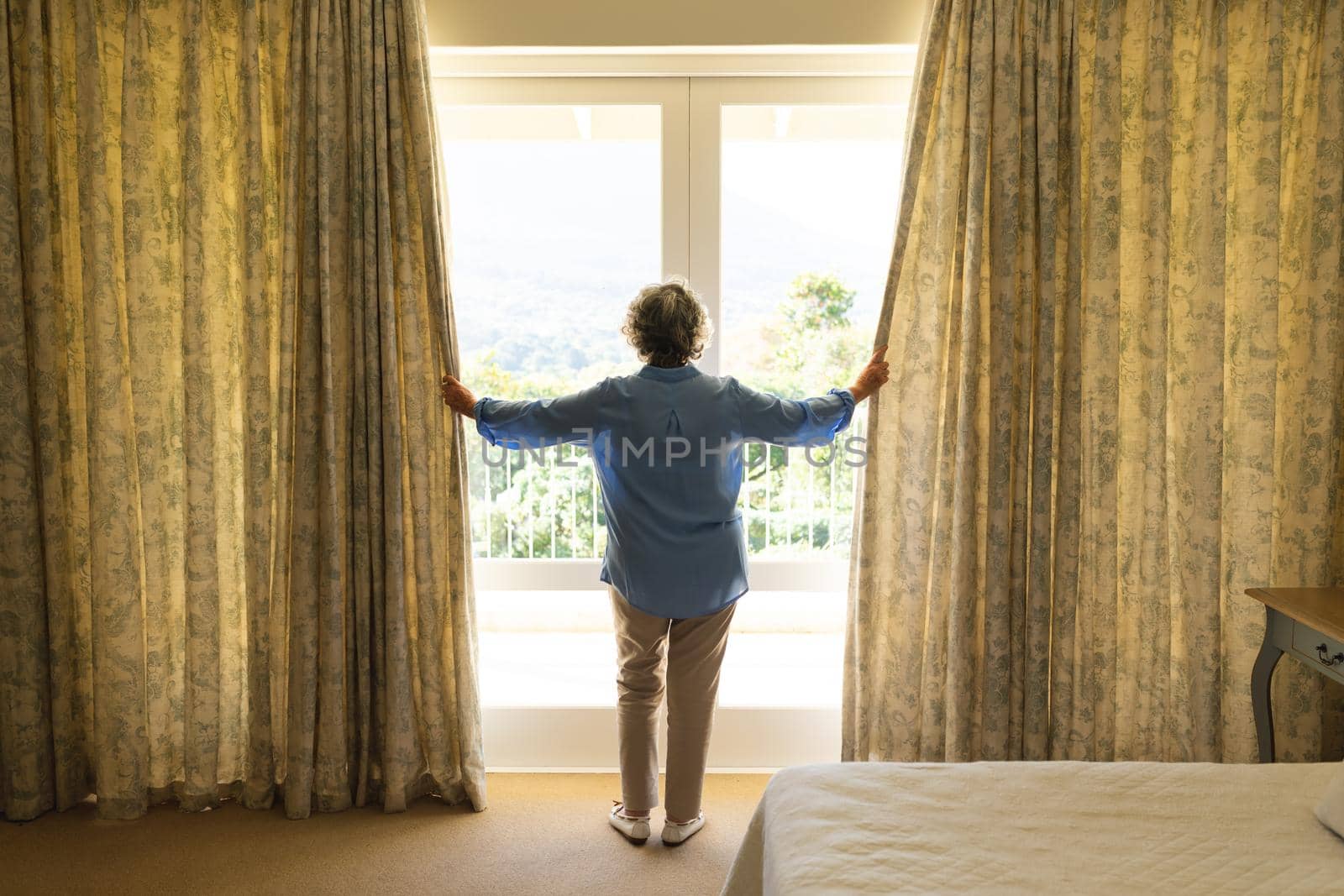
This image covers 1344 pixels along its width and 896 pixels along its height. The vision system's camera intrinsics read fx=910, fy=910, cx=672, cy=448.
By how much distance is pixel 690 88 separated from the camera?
2779 mm

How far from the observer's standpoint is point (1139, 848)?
152cm

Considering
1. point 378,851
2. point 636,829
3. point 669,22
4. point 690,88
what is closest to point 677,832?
point 636,829

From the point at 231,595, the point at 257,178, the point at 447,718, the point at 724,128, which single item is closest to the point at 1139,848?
the point at 447,718

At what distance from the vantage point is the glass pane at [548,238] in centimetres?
286

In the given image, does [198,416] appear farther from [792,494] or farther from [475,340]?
[792,494]

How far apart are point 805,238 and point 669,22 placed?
0.76 m

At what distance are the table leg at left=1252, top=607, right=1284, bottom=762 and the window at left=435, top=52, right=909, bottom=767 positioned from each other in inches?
44.9

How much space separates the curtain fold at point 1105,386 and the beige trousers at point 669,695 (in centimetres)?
47

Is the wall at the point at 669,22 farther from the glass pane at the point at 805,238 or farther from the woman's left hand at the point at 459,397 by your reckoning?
the woman's left hand at the point at 459,397

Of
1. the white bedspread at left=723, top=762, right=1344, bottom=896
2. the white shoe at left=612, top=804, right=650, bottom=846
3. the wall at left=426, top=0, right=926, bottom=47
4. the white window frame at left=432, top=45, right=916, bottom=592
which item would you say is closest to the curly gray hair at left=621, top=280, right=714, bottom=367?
the white window frame at left=432, top=45, right=916, bottom=592

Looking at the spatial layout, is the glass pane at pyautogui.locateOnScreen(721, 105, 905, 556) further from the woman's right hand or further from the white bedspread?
the white bedspread

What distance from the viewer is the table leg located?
2.39m

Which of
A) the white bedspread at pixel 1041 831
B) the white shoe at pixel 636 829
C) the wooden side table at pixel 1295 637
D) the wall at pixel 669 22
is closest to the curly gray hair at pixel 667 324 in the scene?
the wall at pixel 669 22

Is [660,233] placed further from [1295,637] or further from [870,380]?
[1295,637]
